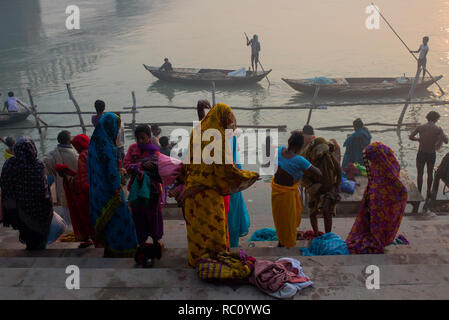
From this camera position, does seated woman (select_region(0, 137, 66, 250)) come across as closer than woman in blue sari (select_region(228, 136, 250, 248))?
Yes

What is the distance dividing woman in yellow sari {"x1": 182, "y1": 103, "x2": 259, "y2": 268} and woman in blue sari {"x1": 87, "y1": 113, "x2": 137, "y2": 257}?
842 mm

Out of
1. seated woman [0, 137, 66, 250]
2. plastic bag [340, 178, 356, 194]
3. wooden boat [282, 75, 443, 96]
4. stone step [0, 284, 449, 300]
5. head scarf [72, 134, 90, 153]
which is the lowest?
plastic bag [340, 178, 356, 194]

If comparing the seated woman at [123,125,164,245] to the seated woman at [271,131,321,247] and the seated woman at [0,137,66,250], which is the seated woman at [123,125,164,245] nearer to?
the seated woman at [0,137,66,250]

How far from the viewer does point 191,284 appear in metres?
3.10

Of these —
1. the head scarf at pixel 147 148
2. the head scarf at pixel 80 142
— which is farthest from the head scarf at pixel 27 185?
the head scarf at pixel 147 148

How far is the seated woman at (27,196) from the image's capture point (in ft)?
13.1

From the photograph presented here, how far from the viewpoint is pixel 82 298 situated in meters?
2.98

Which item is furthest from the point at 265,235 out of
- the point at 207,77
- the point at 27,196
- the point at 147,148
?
the point at 207,77

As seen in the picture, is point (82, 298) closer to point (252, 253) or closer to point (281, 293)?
point (281, 293)

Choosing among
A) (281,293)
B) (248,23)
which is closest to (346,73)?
(248,23)

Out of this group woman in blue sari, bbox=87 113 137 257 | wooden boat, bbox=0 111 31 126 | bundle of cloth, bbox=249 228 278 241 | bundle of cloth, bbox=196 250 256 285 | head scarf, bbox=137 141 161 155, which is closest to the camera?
bundle of cloth, bbox=196 250 256 285

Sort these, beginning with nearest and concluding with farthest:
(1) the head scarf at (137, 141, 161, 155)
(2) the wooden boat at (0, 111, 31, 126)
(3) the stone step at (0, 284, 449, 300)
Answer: (3) the stone step at (0, 284, 449, 300), (1) the head scarf at (137, 141, 161, 155), (2) the wooden boat at (0, 111, 31, 126)

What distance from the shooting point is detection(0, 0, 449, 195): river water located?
1559cm

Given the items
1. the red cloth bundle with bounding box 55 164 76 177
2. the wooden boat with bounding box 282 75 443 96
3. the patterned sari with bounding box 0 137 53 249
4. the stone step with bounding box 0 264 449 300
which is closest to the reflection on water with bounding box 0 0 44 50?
the wooden boat with bounding box 282 75 443 96
